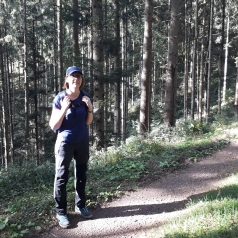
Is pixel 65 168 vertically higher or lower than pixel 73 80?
lower

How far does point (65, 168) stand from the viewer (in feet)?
14.6

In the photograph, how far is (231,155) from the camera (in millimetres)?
7891

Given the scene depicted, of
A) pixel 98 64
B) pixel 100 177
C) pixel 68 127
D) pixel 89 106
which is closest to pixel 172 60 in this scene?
Answer: pixel 98 64

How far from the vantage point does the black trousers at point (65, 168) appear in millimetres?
4430

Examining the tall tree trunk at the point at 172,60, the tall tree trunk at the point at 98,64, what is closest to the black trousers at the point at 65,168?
the tall tree trunk at the point at 98,64

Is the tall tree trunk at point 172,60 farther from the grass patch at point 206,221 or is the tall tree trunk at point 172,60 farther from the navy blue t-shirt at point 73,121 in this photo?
the navy blue t-shirt at point 73,121

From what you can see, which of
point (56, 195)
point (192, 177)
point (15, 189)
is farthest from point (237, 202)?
point (15, 189)

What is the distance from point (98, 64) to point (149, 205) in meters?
6.93

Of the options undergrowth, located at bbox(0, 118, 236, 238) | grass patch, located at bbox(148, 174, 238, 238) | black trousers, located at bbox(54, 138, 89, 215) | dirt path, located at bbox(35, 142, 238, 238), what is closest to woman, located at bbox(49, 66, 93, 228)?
black trousers, located at bbox(54, 138, 89, 215)

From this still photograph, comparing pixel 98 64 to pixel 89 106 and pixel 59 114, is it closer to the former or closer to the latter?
pixel 89 106

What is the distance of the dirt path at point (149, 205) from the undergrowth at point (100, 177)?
0.98ft

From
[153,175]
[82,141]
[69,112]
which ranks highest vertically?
[69,112]

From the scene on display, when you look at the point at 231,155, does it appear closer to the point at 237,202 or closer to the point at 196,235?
the point at 237,202

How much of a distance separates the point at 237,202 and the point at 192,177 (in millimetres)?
2292
